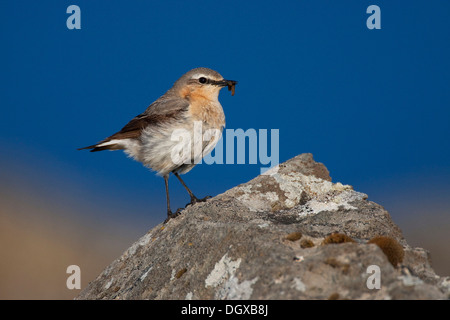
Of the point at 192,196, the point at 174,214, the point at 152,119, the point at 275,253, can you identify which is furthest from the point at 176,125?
the point at 275,253

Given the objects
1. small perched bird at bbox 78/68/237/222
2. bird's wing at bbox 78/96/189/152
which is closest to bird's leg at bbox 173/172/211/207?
small perched bird at bbox 78/68/237/222

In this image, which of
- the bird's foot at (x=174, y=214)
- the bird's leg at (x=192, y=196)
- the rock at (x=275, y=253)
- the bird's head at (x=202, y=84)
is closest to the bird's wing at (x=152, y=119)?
the bird's head at (x=202, y=84)

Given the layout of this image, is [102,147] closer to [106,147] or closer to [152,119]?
[106,147]

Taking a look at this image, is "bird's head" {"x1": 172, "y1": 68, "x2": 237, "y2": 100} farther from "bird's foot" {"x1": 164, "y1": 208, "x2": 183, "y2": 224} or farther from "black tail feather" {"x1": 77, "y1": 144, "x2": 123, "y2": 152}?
"bird's foot" {"x1": 164, "y1": 208, "x2": 183, "y2": 224}
